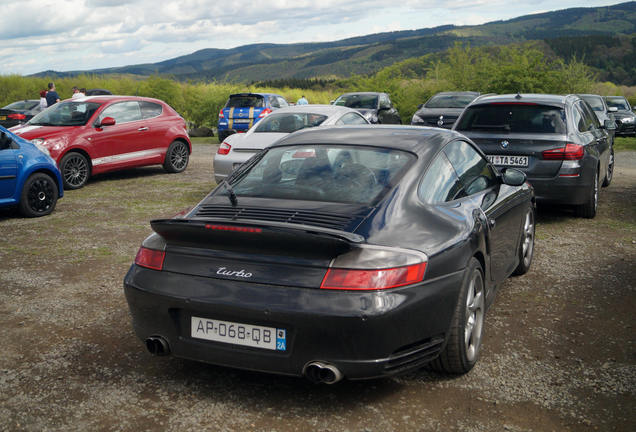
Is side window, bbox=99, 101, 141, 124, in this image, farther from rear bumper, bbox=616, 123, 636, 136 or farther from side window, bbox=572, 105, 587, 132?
rear bumper, bbox=616, 123, 636, 136

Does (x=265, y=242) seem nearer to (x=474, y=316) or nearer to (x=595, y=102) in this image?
(x=474, y=316)

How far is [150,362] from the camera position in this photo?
4.14 m

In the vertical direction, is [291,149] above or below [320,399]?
above

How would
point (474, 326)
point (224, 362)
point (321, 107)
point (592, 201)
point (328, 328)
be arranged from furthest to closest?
point (321, 107) < point (592, 201) < point (474, 326) < point (224, 362) < point (328, 328)

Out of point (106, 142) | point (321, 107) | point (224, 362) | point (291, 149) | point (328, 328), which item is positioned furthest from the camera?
point (106, 142)

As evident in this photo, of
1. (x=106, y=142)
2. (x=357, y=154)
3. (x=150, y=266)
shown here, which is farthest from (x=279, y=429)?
(x=106, y=142)

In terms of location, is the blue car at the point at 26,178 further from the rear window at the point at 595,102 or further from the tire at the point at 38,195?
the rear window at the point at 595,102

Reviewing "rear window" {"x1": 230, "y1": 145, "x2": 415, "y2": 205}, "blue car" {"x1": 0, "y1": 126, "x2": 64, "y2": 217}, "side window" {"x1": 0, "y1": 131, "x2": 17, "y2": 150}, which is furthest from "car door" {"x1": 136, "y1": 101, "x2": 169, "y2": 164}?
"rear window" {"x1": 230, "y1": 145, "x2": 415, "y2": 205}

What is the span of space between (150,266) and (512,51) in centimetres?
2964

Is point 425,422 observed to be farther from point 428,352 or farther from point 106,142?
point 106,142

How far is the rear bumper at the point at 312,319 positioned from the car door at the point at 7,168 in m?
6.24

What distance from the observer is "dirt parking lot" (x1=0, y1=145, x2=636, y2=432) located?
3.37m

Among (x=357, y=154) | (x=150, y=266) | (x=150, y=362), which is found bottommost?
(x=150, y=362)

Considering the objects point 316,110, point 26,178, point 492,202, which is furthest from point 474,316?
point 316,110
